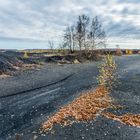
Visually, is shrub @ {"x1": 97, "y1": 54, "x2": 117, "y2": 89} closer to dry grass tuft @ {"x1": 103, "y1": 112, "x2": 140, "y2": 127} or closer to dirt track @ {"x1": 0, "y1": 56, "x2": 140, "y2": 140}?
dirt track @ {"x1": 0, "y1": 56, "x2": 140, "y2": 140}

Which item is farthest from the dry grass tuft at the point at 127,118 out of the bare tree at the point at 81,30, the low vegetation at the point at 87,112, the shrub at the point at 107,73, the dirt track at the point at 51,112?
the bare tree at the point at 81,30

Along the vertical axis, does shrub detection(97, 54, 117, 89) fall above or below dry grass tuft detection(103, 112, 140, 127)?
above

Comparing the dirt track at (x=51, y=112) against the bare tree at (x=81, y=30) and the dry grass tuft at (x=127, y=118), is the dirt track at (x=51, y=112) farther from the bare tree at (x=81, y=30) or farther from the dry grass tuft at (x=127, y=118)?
the bare tree at (x=81, y=30)

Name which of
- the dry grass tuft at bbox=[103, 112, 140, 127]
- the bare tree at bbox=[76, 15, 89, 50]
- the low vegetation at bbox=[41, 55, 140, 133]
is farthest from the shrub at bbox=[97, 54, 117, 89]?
the bare tree at bbox=[76, 15, 89, 50]

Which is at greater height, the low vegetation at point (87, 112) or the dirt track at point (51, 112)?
the low vegetation at point (87, 112)

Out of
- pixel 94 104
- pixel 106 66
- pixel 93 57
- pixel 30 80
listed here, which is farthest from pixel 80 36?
pixel 94 104

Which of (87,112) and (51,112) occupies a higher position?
(87,112)

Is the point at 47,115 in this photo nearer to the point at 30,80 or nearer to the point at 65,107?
the point at 65,107

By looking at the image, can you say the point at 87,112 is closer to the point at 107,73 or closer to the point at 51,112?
the point at 51,112

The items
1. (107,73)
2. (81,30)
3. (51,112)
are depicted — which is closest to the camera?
(51,112)

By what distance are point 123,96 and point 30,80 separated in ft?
47.1

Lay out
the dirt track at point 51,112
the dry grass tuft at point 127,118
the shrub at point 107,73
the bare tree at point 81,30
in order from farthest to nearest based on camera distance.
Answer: the bare tree at point 81,30
the shrub at point 107,73
the dry grass tuft at point 127,118
the dirt track at point 51,112

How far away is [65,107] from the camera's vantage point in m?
21.0

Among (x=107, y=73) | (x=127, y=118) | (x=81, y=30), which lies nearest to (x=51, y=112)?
(x=127, y=118)
